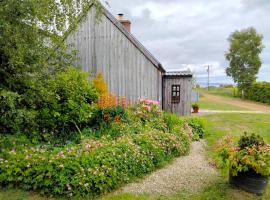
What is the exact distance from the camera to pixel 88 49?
12281 millimetres

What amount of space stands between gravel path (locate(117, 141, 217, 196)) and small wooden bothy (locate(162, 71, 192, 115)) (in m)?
8.91

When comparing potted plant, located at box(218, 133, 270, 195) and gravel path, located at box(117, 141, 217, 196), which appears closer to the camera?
potted plant, located at box(218, 133, 270, 195)

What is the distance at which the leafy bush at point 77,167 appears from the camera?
4.05 m

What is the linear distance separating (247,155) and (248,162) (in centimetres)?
16

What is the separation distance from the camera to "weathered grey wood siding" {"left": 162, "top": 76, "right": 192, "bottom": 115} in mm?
14859

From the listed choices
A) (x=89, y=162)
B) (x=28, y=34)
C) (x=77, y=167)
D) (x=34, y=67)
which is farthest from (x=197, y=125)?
(x=28, y=34)

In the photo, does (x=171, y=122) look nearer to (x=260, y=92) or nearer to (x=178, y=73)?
(x=178, y=73)

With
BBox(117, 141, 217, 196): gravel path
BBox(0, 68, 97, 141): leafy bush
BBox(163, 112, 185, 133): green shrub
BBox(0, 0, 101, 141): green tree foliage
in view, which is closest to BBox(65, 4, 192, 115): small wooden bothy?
BBox(163, 112, 185, 133): green shrub

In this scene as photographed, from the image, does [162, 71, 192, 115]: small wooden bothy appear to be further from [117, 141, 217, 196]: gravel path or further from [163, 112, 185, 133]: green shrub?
[117, 141, 217, 196]: gravel path

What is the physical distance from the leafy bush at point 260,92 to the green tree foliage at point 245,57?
1030mm

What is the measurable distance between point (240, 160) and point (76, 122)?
470 centimetres

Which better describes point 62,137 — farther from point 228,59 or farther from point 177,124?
point 228,59

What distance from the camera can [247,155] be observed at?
405cm

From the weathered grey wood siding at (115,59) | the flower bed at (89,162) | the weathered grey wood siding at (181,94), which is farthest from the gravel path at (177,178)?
the weathered grey wood siding at (181,94)
